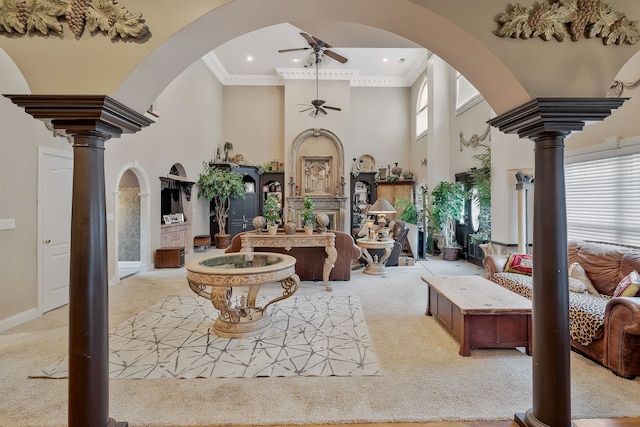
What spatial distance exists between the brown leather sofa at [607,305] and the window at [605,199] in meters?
0.39

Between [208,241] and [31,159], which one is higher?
[31,159]

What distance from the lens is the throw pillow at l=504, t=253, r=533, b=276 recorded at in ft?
13.8

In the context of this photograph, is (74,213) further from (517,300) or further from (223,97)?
(223,97)

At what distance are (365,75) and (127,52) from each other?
1064 cm

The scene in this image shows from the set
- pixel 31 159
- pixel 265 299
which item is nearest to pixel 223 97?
pixel 31 159

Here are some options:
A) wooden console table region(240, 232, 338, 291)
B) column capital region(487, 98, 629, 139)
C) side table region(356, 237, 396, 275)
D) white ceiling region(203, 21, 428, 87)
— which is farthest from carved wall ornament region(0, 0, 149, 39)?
white ceiling region(203, 21, 428, 87)

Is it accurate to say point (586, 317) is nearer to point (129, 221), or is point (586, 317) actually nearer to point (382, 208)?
point (382, 208)

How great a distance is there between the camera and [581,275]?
365cm

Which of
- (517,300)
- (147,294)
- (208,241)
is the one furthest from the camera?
(208,241)

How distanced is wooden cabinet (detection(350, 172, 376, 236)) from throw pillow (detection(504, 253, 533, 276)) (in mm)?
6656

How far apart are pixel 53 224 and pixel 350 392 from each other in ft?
14.8

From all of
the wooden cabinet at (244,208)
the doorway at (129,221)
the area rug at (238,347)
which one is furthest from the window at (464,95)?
the doorway at (129,221)

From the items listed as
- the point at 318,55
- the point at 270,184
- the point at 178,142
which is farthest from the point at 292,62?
the point at 178,142

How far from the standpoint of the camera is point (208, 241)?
9.67 meters
